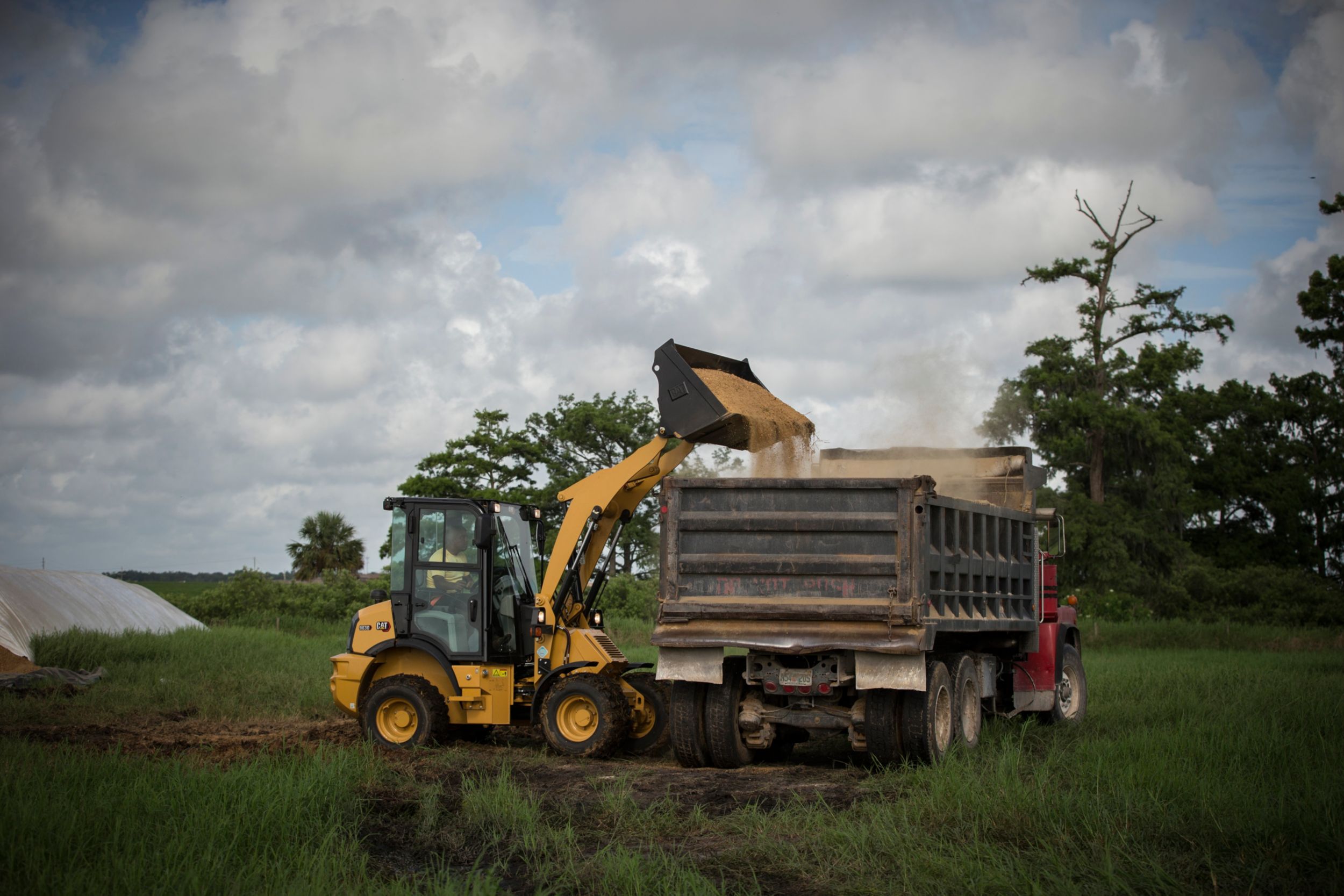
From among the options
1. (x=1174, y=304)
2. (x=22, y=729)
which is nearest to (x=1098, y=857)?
(x=22, y=729)

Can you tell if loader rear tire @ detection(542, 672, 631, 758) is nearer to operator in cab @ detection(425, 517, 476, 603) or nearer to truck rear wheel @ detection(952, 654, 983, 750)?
operator in cab @ detection(425, 517, 476, 603)

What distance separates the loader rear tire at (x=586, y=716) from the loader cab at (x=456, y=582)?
0.88 metres

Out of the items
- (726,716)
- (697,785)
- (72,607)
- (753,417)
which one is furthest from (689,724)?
(72,607)

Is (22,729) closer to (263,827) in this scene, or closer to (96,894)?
(263,827)

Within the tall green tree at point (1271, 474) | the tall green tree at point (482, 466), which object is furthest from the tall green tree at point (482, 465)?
the tall green tree at point (1271, 474)

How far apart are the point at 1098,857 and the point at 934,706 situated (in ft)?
11.1

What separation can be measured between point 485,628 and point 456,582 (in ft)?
1.85

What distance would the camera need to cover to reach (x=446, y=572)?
1189 centimetres

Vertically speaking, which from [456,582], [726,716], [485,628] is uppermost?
[456,582]

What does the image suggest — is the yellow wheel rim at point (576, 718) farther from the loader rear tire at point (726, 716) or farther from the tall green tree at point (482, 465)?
the tall green tree at point (482, 465)

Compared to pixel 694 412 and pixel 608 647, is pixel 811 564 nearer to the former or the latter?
pixel 694 412

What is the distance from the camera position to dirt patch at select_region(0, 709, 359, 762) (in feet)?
34.9

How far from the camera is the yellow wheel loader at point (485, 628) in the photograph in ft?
38.1

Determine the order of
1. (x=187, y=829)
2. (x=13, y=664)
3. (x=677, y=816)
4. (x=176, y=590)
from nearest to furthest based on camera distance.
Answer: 1. (x=187, y=829)
2. (x=677, y=816)
3. (x=13, y=664)
4. (x=176, y=590)
